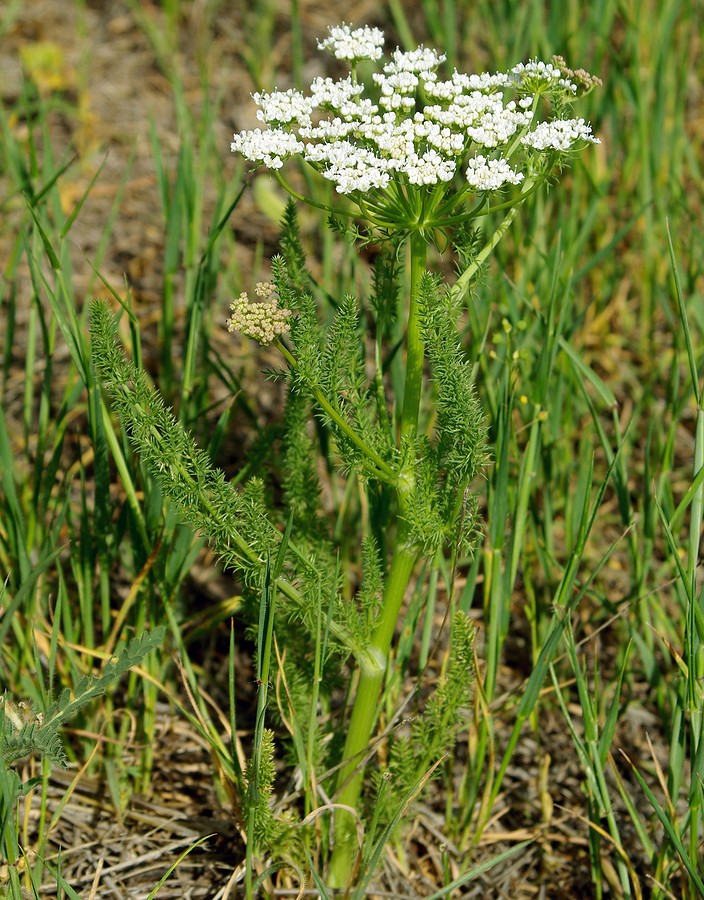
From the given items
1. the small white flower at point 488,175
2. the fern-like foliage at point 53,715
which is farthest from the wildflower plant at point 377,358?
the fern-like foliage at point 53,715

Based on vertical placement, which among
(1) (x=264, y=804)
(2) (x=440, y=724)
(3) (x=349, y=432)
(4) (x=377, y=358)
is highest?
(4) (x=377, y=358)

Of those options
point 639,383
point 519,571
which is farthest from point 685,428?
point 519,571

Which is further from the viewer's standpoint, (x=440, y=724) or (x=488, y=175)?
(x=440, y=724)

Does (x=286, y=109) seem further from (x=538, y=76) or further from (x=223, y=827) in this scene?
(x=223, y=827)

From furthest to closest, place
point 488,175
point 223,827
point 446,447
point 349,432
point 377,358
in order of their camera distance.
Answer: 1. point 223,827
2. point 377,358
3. point 446,447
4. point 349,432
5. point 488,175

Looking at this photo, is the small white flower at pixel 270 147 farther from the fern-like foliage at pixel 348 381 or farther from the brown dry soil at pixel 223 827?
the brown dry soil at pixel 223 827

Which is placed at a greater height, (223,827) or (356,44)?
(356,44)

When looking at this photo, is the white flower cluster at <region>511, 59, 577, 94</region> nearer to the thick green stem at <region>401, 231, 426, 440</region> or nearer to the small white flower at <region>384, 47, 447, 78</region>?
the small white flower at <region>384, 47, 447, 78</region>

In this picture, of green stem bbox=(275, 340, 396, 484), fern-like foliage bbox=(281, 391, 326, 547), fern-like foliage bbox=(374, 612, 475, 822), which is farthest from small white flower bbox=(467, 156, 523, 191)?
fern-like foliage bbox=(374, 612, 475, 822)

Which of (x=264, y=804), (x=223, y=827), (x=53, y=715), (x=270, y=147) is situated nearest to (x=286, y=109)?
(x=270, y=147)
